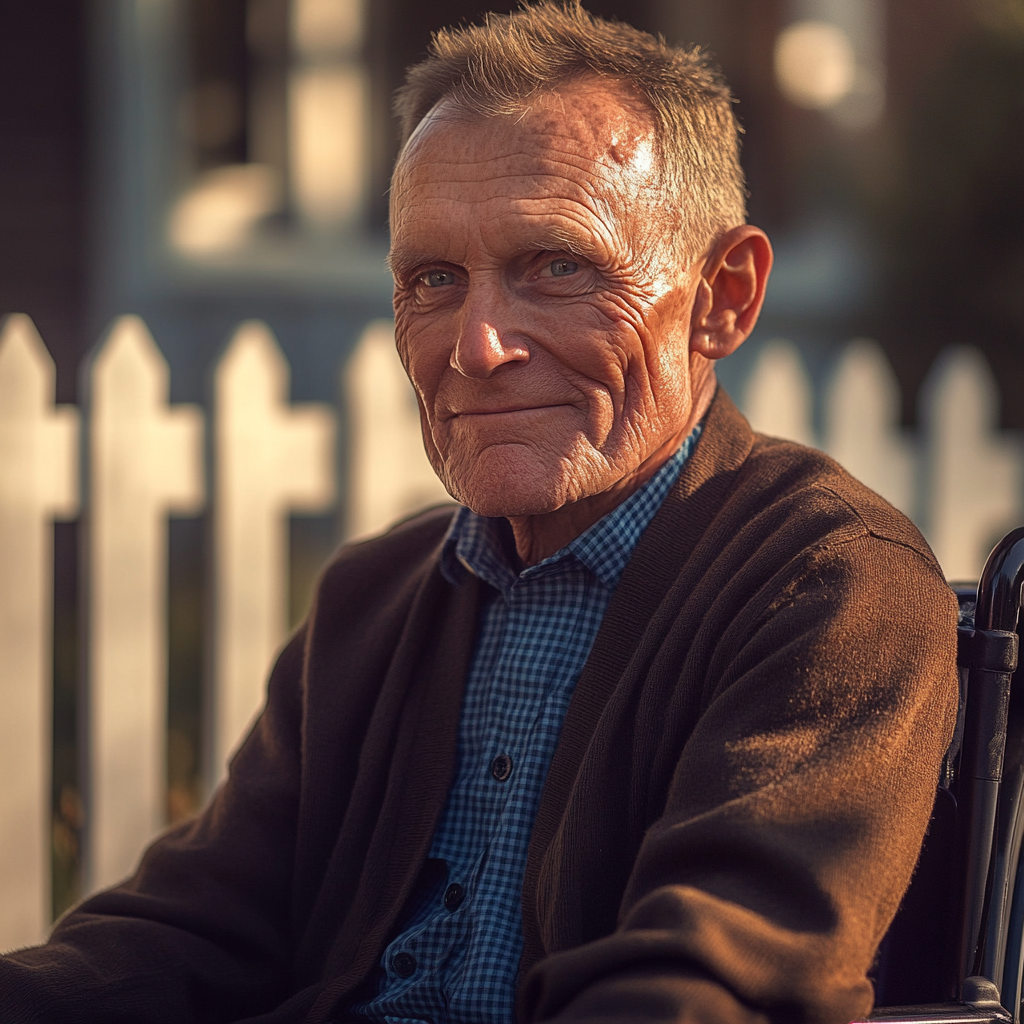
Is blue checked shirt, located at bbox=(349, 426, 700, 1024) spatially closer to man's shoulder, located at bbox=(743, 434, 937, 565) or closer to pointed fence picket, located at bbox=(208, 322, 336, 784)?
man's shoulder, located at bbox=(743, 434, 937, 565)

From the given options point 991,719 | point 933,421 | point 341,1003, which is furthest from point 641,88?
point 933,421

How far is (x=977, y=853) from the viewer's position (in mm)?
1578

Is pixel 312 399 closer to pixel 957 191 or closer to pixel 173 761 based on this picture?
pixel 173 761

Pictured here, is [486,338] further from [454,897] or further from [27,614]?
[27,614]

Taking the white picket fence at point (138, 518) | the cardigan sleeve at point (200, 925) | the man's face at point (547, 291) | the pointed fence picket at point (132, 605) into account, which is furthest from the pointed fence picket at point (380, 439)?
the man's face at point (547, 291)

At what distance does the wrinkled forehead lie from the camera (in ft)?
5.39

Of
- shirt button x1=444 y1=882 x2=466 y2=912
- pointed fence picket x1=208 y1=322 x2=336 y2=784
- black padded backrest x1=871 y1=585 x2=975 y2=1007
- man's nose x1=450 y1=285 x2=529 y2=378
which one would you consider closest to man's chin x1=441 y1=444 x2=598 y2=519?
man's nose x1=450 y1=285 x2=529 y2=378

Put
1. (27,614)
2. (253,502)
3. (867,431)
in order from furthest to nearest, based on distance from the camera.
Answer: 1. (867,431)
2. (253,502)
3. (27,614)

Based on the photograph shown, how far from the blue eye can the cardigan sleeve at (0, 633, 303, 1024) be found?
0.63 metres

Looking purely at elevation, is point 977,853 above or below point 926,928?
above

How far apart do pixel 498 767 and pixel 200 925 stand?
52cm

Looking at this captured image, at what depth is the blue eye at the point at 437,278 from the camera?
1749 mm

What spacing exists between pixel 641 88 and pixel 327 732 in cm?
99

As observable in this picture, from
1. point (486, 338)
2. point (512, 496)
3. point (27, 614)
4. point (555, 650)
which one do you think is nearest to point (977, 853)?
point (555, 650)
